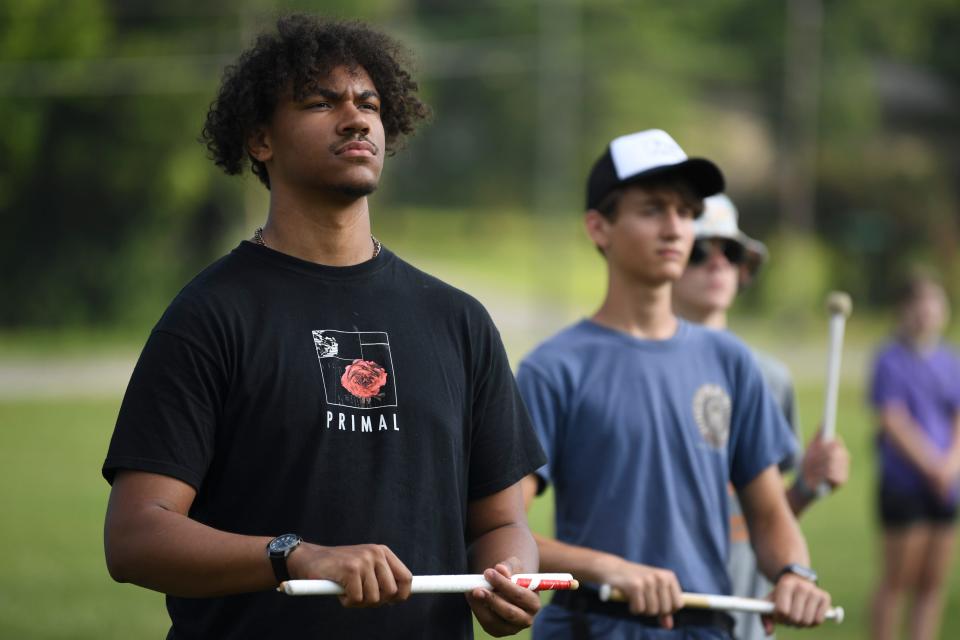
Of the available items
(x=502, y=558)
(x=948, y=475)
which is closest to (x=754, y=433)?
(x=502, y=558)

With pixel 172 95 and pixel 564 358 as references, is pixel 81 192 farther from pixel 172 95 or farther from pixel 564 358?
pixel 564 358

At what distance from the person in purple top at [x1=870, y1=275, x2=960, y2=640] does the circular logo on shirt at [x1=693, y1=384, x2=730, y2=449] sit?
4.23m

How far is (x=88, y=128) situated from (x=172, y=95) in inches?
73.6

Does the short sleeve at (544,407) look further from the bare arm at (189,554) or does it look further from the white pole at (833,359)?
the bare arm at (189,554)

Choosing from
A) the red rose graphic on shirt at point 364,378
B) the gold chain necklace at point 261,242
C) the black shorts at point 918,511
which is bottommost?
the black shorts at point 918,511

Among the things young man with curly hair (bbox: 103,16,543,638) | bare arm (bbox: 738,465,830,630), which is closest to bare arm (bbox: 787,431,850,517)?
bare arm (bbox: 738,465,830,630)

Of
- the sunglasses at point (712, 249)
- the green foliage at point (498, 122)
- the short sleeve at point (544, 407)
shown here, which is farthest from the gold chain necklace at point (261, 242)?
the green foliage at point (498, 122)

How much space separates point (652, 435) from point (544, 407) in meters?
0.31

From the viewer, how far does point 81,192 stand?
29875mm

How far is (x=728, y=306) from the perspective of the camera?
5242 mm

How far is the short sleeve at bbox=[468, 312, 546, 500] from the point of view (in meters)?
3.04

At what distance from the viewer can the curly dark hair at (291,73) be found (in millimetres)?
3006

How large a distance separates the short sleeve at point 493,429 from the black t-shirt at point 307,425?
0.24 feet

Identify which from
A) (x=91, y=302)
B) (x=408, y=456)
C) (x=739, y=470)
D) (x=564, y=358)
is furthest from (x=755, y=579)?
(x=91, y=302)
